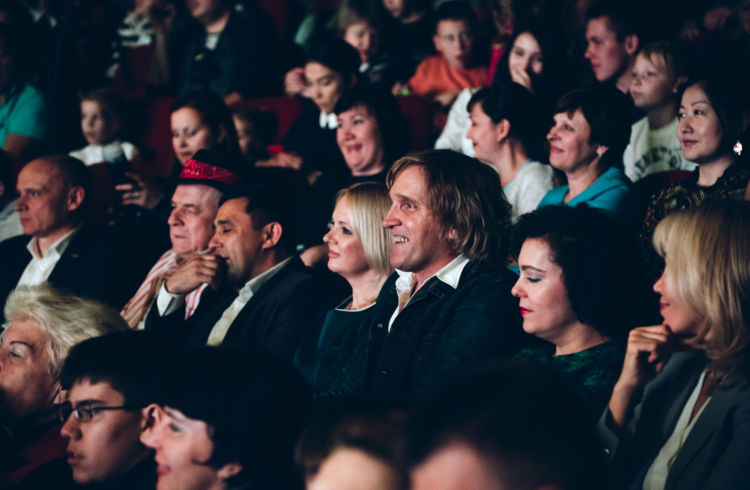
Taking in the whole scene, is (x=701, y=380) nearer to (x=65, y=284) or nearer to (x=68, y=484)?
(x=68, y=484)

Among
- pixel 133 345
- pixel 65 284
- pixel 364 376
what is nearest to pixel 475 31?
pixel 65 284

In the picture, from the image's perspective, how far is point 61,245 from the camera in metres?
3.80

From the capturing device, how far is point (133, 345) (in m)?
2.18

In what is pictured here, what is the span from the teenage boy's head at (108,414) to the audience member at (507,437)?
122 centimetres

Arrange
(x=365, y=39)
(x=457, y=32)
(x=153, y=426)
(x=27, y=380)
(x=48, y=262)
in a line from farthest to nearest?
1. (x=365, y=39)
2. (x=457, y=32)
3. (x=48, y=262)
4. (x=27, y=380)
5. (x=153, y=426)

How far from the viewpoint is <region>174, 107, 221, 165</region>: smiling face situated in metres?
4.14

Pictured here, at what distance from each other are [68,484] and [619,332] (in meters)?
1.42

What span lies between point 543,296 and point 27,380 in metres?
1.56

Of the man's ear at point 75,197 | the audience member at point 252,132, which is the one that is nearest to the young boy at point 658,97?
the audience member at point 252,132

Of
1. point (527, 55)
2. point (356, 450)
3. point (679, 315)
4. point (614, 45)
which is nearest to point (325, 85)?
point (527, 55)

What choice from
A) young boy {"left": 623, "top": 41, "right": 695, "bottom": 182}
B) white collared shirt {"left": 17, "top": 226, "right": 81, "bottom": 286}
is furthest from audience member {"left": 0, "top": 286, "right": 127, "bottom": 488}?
young boy {"left": 623, "top": 41, "right": 695, "bottom": 182}

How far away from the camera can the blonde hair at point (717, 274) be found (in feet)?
5.97

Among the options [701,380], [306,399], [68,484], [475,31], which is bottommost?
[68,484]

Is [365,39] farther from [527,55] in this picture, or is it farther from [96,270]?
[96,270]
